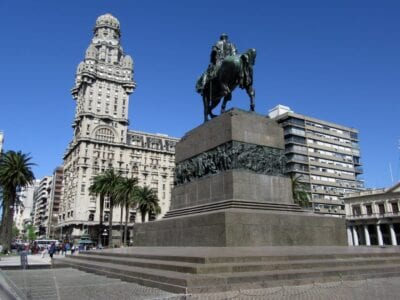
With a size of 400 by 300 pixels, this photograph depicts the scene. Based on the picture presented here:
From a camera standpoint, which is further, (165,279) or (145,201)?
(145,201)

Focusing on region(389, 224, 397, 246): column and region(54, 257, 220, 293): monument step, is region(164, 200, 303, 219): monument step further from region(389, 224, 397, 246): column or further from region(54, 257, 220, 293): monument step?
region(389, 224, 397, 246): column

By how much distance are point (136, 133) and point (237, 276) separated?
91419 mm

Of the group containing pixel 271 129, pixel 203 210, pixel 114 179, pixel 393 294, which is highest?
pixel 114 179

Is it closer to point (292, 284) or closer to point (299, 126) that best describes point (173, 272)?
point (292, 284)

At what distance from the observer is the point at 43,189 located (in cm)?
14138

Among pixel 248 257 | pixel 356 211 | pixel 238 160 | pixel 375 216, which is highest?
pixel 356 211

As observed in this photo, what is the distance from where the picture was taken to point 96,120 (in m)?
87.3

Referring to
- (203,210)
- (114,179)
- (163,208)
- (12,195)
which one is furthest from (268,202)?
(163,208)

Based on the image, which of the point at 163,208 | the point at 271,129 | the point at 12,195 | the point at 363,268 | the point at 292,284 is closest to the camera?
the point at 292,284

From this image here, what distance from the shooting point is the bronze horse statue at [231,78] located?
17766 millimetres

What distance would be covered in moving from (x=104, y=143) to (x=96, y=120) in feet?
20.7

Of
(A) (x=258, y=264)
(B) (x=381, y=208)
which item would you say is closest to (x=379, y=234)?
(B) (x=381, y=208)

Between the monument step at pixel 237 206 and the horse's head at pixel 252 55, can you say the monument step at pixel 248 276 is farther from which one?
the horse's head at pixel 252 55

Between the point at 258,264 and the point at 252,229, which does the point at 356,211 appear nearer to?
the point at 252,229
